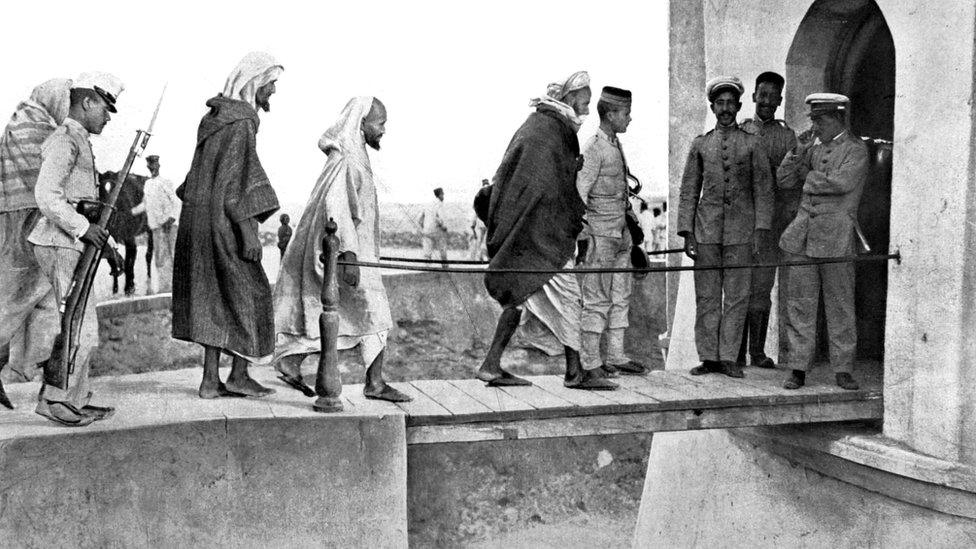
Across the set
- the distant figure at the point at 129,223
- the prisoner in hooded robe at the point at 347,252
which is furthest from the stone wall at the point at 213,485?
the distant figure at the point at 129,223

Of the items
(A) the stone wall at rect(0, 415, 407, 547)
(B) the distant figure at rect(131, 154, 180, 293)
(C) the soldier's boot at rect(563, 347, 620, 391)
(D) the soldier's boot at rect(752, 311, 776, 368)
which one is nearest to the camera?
(A) the stone wall at rect(0, 415, 407, 547)

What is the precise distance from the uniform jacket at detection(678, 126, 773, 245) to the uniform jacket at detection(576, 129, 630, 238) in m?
0.53

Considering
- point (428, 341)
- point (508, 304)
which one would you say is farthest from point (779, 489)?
point (428, 341)

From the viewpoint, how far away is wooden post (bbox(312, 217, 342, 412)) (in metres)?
5.00

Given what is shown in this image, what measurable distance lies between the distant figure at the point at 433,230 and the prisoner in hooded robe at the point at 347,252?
49.1 feet

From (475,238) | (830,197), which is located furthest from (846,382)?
(475,238)

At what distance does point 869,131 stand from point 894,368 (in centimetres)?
213

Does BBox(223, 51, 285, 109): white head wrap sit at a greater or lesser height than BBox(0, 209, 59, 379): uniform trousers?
greater

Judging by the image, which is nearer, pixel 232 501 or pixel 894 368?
pixel 232 501

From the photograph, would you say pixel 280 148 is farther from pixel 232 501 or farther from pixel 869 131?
pixel 232 501

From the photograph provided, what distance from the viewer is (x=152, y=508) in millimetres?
4445

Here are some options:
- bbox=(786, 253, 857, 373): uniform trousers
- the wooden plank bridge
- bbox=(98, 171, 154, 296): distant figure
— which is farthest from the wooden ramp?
bbox=(98, 171, 154, 296): distant figure

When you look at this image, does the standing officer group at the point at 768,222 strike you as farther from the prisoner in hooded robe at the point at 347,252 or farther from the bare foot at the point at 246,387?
the bare foot at the point at 246,387

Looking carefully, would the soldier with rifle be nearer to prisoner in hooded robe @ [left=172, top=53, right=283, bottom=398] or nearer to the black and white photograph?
the black and white photograph
